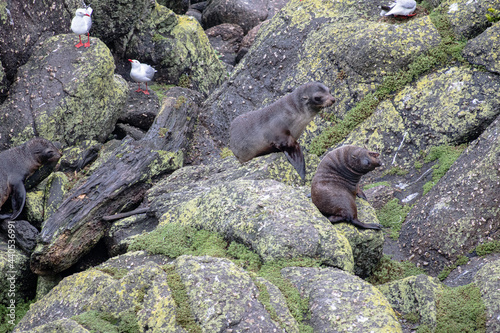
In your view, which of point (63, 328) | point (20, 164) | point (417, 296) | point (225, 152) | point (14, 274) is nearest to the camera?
point (63, 328)

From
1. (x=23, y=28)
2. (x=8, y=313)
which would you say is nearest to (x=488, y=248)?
(x=8, y=313)

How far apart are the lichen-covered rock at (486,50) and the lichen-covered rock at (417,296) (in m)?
5.17

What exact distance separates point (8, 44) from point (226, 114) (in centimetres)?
553

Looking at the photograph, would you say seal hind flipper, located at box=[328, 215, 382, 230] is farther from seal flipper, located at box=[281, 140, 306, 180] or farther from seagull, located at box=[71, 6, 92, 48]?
seagull, located at box=[71, 6, 92, 48]

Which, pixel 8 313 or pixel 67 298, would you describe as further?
pixel 8 313

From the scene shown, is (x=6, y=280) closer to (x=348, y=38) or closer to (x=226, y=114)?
(x=226, y=114)

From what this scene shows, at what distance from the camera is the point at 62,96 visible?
36.5 ft

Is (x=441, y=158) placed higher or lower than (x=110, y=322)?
lower

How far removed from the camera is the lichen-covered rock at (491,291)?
4.85 meters

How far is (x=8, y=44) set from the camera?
36.4ft

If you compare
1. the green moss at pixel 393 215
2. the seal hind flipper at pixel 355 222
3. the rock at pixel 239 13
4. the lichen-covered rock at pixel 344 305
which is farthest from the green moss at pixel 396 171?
the rock at pixel 239 13

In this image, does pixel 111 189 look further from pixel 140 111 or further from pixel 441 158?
pixel 441 158

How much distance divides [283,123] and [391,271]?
3.43 meters

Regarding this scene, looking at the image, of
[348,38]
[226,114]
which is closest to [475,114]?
[348,38]
